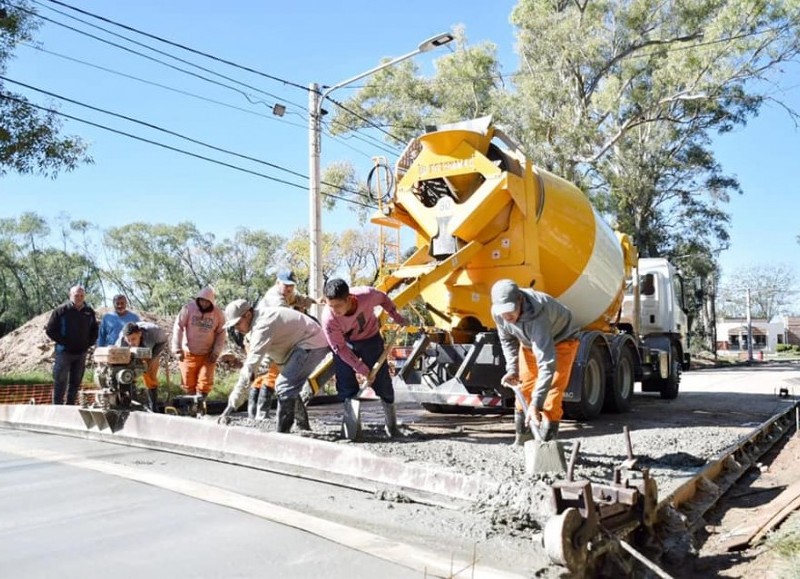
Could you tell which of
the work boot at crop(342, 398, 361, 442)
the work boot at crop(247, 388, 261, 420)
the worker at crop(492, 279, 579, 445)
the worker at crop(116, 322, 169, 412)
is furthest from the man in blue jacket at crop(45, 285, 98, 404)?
the worker at crop(492, 279, 579, 445)

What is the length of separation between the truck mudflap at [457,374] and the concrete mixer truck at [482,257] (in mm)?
11

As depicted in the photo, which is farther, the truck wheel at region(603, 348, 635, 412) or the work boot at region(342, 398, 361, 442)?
the truck wheel at region(603, 348, 635, 412)

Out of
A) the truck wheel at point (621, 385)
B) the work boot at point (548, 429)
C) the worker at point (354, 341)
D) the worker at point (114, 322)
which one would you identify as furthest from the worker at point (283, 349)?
the truck wheel at point (621, 385)

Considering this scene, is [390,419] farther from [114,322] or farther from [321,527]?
[114,322]

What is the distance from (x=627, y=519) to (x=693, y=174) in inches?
1254

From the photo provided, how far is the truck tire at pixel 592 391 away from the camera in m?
8.18

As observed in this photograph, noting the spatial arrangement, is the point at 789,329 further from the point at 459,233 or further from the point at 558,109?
the point at 459,233

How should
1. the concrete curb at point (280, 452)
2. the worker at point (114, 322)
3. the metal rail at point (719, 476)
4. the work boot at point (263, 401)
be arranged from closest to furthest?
the concrete curb at point (280, 452)
the metal rail at point (719, 476)
the work boot at point (263, 401)
the worker at point (114, 322)

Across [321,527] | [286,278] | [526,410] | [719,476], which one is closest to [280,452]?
[321,527]

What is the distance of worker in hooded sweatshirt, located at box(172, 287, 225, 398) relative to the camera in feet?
25.5

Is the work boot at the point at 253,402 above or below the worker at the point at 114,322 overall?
below

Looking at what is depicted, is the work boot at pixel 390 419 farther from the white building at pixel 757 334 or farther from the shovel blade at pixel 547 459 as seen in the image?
the white building at pixel 757 334

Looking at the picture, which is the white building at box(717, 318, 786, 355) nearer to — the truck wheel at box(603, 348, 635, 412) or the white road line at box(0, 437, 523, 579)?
the truck wheel at box(603, 348, 635, 412)

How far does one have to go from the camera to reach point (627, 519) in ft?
12.3
